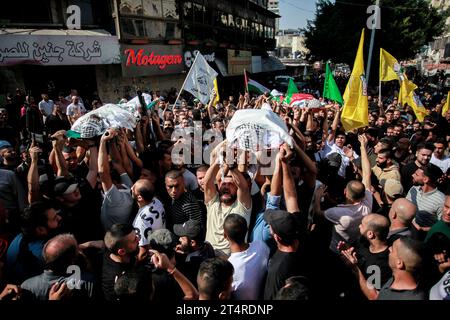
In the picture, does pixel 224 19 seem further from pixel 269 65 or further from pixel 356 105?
pixel 356 105

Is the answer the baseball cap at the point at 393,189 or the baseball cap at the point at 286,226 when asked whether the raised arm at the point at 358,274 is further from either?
the baseball cap at the point at 393,189

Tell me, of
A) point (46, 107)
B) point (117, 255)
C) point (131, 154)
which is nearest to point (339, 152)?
point (131, 154)

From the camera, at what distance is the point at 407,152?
5.61 meters

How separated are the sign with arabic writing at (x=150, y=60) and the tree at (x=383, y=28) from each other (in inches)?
491

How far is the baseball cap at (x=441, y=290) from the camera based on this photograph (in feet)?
6.74

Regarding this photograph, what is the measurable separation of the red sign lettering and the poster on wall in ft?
21.3

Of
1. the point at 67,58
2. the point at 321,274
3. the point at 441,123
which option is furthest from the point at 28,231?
the point at 67,58

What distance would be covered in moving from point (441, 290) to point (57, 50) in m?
13.5

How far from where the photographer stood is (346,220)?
10.1ft

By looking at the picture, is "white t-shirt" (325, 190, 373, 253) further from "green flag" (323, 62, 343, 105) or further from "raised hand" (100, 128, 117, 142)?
"green flag" (323, 62, 343, 105)

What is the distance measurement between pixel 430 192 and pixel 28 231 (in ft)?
13.8
